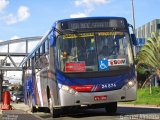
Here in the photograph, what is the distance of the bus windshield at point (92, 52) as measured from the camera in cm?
1573

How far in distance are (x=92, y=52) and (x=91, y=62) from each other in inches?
14.5

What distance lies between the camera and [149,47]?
133 ft

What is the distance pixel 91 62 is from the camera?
15758 mm

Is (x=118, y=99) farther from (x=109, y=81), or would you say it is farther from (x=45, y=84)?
(x=45, y=84)

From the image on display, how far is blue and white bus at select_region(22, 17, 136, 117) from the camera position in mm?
15695

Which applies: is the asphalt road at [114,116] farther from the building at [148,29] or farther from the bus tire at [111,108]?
the building at [148,29]

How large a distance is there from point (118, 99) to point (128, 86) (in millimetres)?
605

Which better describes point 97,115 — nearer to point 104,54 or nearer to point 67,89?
point 67,89

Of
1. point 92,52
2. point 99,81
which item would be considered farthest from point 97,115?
point 92,52

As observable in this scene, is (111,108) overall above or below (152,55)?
below

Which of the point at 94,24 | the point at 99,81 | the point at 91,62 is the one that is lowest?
the point at 99,81

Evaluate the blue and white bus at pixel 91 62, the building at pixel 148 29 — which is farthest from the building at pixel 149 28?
the blue and white bus at pixel 91 62

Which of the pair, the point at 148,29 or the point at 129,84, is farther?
the point at 148,29

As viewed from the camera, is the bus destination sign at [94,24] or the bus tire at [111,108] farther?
the bus tire at [111,108]
